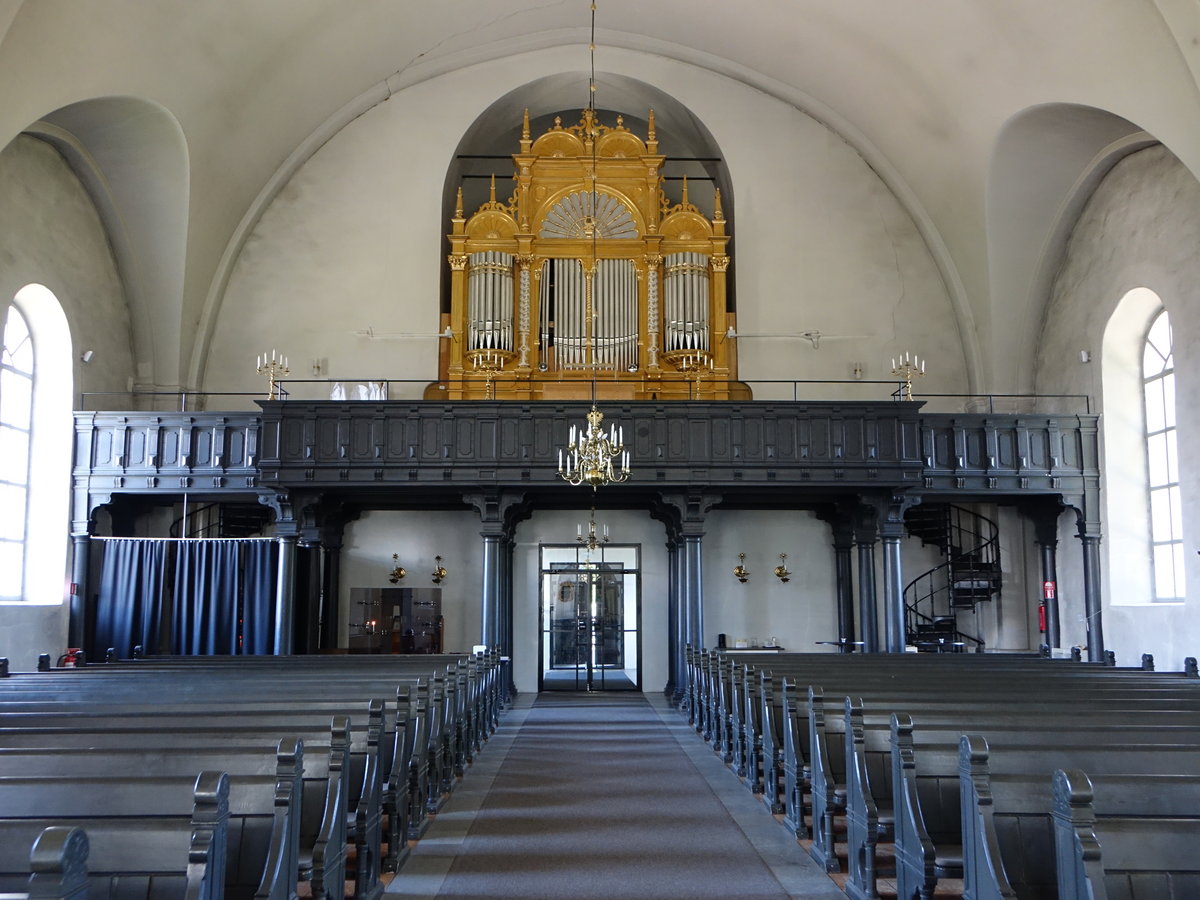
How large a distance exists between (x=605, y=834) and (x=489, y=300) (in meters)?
14.0

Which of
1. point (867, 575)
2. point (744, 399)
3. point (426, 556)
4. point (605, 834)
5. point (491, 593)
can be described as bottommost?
point (605, 834)

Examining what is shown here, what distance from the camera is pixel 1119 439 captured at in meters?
18.3

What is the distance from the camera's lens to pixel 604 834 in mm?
8242

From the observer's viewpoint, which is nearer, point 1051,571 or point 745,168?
point 1051,571

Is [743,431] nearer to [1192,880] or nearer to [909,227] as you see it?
[909,227]

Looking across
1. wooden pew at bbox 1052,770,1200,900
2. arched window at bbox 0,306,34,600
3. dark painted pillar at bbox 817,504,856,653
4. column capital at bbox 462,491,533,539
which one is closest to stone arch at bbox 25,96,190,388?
arched window at bbox 0,306,34,600

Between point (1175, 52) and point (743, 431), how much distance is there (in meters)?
8.20

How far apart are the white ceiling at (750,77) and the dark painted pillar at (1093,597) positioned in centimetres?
398

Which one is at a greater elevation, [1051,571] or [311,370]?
[311,370]

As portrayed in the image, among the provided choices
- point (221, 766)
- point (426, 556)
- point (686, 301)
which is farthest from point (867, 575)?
point (221, 766)

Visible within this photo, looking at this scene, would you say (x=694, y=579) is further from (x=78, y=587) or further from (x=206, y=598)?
(x=78, y=587)

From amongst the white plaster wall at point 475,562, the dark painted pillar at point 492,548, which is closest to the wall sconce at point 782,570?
the white plaster wall at point 475,562

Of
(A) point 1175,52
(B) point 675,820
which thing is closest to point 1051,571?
(A) point 1175,52

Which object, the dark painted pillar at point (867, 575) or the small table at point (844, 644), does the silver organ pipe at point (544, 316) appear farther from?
the small table at point (844, 644)
